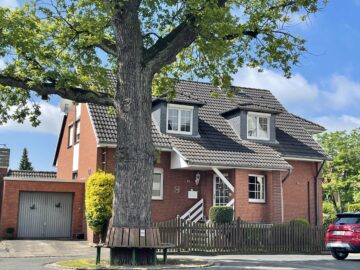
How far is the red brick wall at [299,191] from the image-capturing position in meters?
25.9

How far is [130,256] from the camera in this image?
13844mm

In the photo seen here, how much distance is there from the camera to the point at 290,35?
16906 mm

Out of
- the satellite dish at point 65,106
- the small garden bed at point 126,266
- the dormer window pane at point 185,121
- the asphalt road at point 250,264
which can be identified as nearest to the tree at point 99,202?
the asphalt road at point 250,264

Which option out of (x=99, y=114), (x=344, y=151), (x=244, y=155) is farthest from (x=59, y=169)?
(x=344, y=151)

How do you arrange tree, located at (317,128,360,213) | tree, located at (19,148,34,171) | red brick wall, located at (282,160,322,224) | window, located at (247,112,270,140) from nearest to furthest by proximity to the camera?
1. red brick wall, located at (282,160,322,224)
2. window, located at (247,112,270,140)
3. tree, located at (317,128,360,213)
4. tree, located at (19,148,34,171)

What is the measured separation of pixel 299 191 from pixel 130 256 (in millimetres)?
14713

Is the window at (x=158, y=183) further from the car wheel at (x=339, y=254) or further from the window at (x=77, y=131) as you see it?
the car wheel at (x=339, y=254)

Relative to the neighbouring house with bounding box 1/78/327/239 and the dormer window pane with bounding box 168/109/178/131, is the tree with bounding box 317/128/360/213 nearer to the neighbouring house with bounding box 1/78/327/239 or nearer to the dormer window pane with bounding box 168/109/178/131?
the neighbouring house with bounding box 1/78/327/239

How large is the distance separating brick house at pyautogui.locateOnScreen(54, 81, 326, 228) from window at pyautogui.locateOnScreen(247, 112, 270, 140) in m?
0.05

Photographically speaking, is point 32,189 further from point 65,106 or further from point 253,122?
point 253,122

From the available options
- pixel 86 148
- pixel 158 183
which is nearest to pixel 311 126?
pixel 158 183

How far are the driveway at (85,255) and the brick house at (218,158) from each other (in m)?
5.01

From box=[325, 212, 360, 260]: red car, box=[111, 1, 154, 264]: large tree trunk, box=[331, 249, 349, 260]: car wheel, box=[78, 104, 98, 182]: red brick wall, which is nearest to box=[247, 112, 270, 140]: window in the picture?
box=[78, 104, 98, 182]: red brick wall

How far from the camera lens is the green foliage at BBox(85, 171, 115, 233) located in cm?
2056
